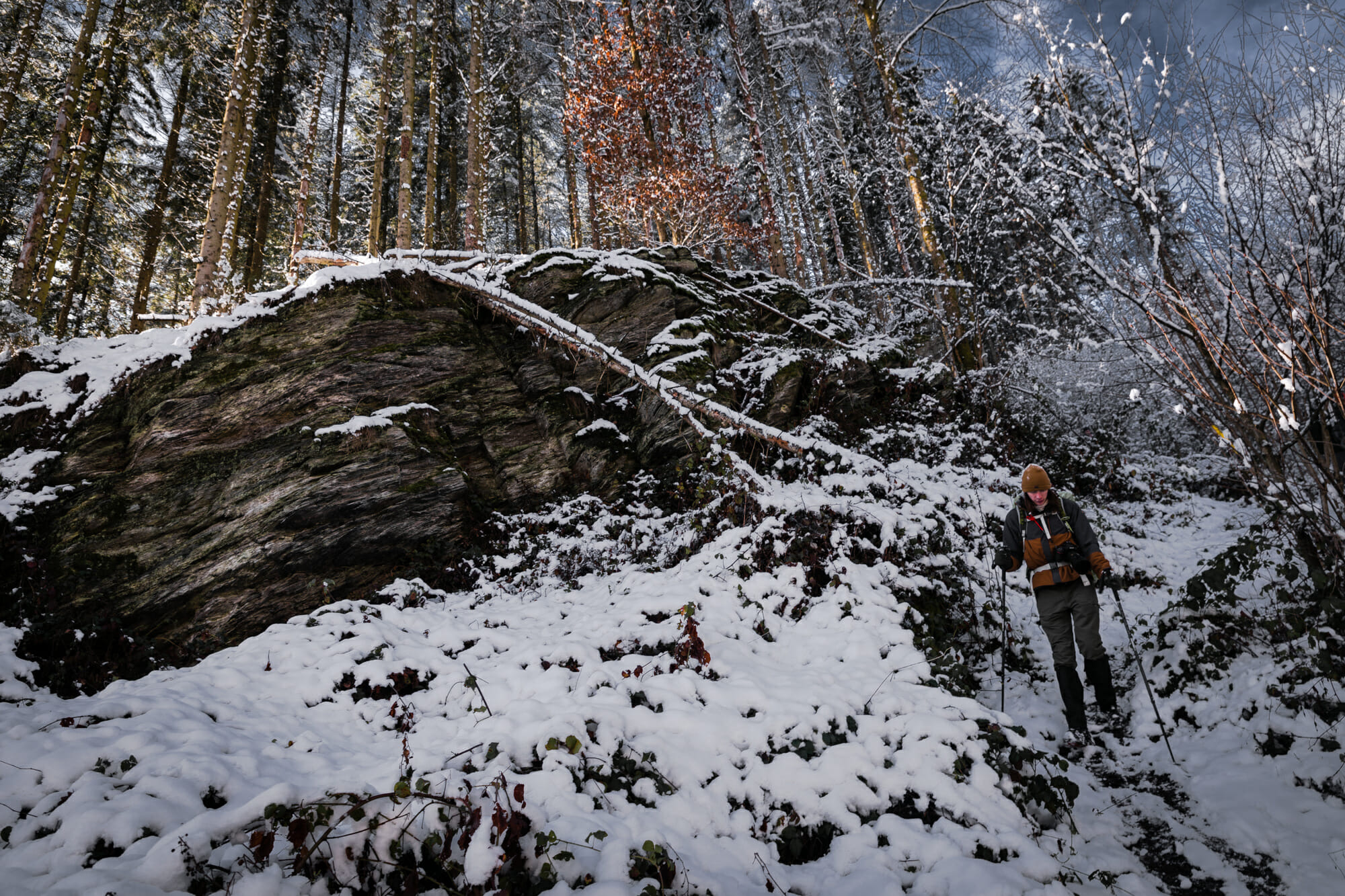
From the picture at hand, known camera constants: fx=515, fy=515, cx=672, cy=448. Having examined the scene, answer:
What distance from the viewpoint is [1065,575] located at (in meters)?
4.67

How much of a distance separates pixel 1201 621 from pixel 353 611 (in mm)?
8381

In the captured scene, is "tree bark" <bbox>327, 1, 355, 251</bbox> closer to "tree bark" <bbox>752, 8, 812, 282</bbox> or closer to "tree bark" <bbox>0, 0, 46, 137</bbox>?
"tree bark" <bbox>0, 0, 46, 137</bbox>

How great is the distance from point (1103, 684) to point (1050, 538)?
1313 millimetres

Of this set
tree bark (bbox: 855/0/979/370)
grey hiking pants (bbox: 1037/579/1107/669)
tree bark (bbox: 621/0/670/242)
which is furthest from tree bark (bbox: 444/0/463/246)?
grey hiking pants (bbox: 1037/579/1107/669)

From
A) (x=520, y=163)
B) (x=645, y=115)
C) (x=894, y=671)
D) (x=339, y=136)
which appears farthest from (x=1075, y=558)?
(x=520, y=163)

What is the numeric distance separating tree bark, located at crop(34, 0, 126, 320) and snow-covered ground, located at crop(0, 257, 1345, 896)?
415 inches

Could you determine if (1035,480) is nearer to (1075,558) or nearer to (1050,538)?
(1050,538)

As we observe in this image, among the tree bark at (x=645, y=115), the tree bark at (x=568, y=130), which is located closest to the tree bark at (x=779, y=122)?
the tree bark at (x=645, y=115)

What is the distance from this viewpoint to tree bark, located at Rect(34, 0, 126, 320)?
10.5m

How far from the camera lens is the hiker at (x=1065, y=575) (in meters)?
4.52

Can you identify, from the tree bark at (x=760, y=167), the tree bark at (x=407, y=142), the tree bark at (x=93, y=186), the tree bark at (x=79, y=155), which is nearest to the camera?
the tree bark at (x=79, y=155)

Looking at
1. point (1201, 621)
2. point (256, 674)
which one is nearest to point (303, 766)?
point (256, 674)

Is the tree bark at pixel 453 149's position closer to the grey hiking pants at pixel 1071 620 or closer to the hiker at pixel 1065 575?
the hiker at pixel 1065 575

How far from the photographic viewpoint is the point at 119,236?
1636cm
